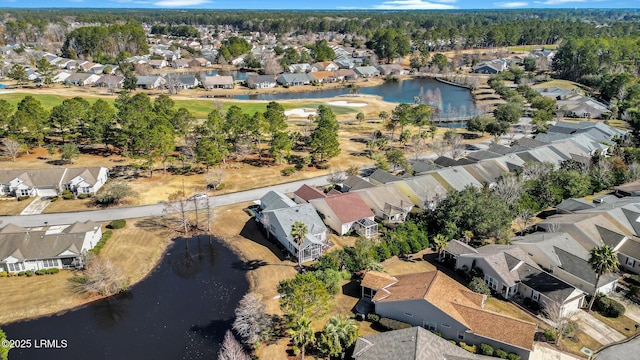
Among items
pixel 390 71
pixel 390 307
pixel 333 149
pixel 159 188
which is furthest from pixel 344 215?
pixel 390 71

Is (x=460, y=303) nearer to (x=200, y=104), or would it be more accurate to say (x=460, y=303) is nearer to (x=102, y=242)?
(x=102, y=242)

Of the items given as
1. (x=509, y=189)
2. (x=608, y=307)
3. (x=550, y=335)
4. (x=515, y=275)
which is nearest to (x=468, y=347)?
(x=550, y=335)

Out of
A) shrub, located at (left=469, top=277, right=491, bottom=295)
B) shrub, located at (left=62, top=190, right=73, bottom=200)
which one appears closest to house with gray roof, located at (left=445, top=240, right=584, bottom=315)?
shrub, located at (left=469, top=277, right=491, bottom=295)

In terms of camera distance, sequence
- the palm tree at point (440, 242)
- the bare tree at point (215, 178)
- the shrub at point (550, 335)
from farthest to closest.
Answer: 1. the bare tree at point (215, 178)
2. the palm tree at point (440, 242)
3. the shrub at point (550, 335)

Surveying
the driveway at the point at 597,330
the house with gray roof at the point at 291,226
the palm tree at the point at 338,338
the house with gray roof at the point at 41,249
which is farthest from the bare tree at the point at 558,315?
the house with gray roof at the point at 41,249

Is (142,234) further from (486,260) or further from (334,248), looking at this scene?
(486,260)

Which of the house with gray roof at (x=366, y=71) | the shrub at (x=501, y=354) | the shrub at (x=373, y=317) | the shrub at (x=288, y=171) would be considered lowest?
the shrub at (x=373, y=317)

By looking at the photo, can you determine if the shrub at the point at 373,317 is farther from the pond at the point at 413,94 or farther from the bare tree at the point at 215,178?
the pond at the point at 413,94
